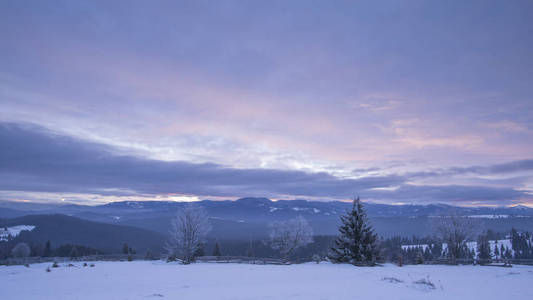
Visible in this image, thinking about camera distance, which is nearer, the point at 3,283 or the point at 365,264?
the point at 3,283

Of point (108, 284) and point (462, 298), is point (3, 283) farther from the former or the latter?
point (462, 298)

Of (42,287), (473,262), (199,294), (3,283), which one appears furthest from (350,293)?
(473,262)

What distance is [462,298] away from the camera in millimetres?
12156

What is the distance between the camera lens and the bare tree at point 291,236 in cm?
5694

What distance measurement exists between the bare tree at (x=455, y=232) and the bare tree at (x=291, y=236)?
909 inches

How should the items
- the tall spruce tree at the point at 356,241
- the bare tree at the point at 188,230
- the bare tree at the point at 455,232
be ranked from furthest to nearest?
the bare tree at the point at 188,230
the bare tree at the point at 455,232
the tall spruce tree at the point at 356,241

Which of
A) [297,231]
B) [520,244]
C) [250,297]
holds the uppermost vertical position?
[250,297]

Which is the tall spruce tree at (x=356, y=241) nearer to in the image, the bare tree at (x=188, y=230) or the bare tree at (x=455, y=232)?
the bare tree at (x=455, y=232)

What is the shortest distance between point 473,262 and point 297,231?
3246 centimetres

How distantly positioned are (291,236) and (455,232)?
1115 inches

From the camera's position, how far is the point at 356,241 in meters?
34.2

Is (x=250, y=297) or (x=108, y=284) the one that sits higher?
(x=250, y=297)

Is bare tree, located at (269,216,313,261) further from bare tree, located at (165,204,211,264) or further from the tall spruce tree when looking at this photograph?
the tall spruce tree

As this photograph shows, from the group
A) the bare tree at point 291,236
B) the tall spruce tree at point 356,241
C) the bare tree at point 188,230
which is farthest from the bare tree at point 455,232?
the bare tree at point 188,230
